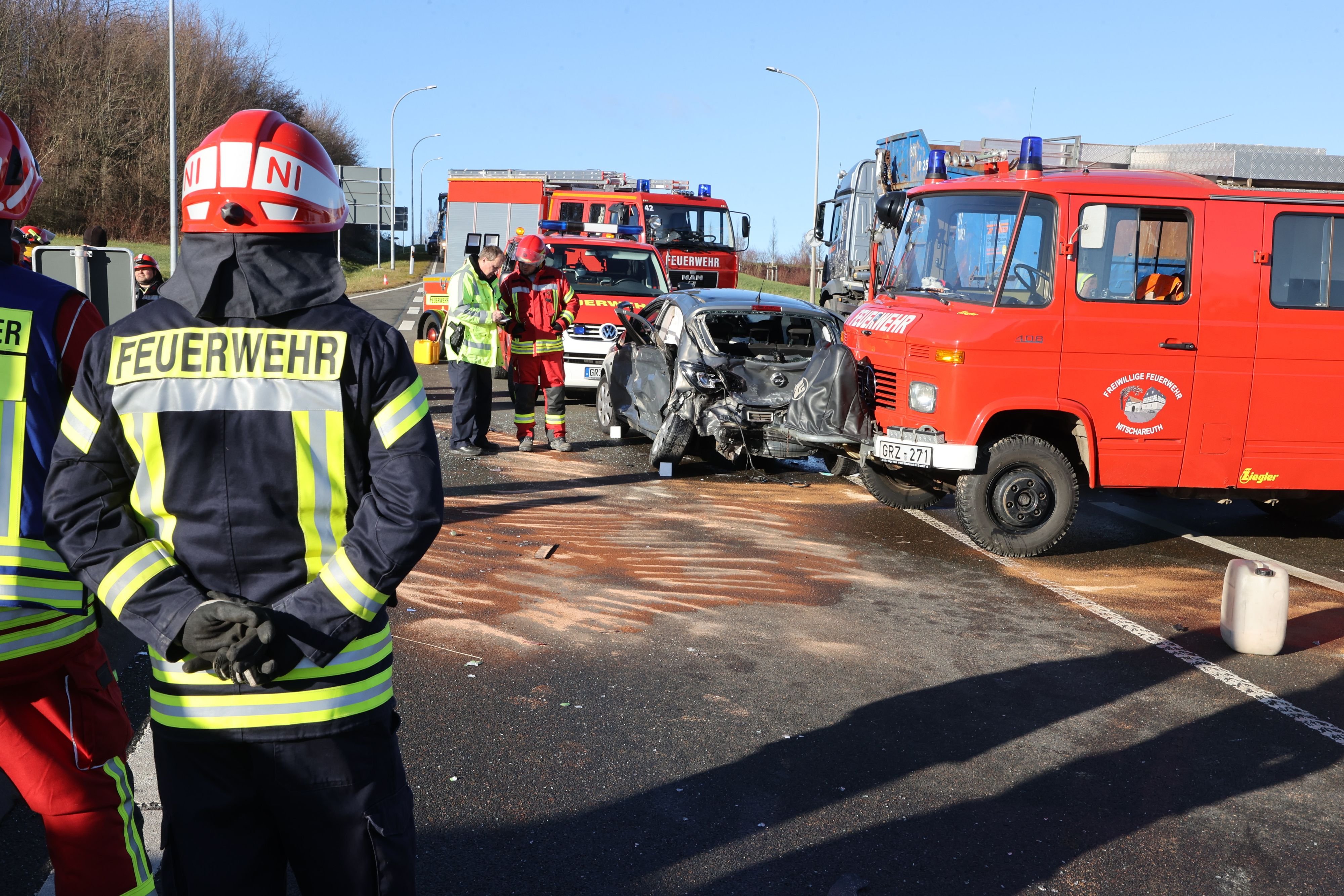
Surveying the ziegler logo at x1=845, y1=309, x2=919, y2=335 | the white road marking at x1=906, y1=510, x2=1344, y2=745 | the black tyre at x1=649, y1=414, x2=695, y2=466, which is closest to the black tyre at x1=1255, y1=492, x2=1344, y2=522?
the white road marking at x1=906, y1=510, x2=1344, y2=745

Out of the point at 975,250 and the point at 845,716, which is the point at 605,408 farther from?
the point at 845,716

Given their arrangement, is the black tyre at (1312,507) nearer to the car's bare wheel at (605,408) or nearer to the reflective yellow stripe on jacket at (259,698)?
the car's bare wheel at (605,408)

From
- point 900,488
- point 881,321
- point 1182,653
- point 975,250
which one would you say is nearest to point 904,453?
point 881,321

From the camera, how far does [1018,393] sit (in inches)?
283

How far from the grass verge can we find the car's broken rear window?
3109 cm

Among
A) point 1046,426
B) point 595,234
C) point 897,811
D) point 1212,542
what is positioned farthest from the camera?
point 595,234

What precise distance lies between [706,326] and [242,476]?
8032 millimetres

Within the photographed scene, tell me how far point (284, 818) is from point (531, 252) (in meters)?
8.66

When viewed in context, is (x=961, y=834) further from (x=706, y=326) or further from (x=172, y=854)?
(x=706, y=326)

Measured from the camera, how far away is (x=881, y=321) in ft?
26.2

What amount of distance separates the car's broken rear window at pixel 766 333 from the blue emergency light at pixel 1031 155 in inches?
110

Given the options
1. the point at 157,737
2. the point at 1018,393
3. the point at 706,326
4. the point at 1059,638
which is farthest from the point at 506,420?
the point at 157,737

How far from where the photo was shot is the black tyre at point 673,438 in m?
9.53

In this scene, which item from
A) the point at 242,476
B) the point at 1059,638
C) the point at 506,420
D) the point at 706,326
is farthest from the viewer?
the point at 506,420
